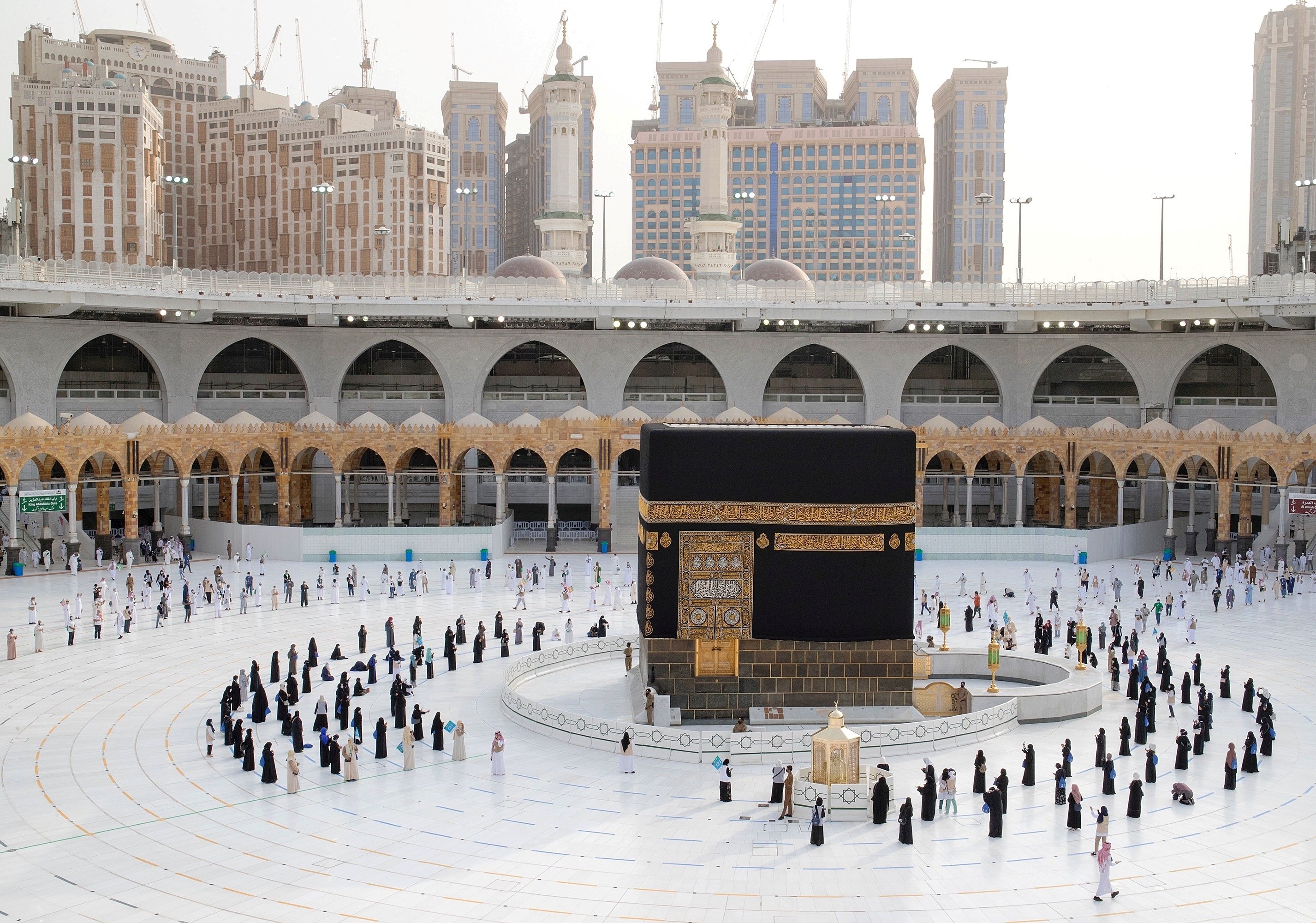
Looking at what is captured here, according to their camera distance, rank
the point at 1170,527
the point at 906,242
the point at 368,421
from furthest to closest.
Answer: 1. the point at 906,242
2. the point at 368,421
3. the point at 1170,527

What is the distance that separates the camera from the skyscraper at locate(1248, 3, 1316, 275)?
102m

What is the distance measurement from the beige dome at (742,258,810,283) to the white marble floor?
3164 cm

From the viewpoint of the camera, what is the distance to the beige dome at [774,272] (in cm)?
4872

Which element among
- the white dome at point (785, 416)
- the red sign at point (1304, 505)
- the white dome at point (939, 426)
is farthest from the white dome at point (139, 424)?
the red sign at point (1304, 505)

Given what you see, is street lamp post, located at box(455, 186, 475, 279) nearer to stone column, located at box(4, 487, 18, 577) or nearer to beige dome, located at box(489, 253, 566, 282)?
beige dome, located at box(489, 253, 566, 282)

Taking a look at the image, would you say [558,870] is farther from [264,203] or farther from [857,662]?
[264,203]

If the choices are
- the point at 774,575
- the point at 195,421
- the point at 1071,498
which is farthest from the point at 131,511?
the point at 1071,498

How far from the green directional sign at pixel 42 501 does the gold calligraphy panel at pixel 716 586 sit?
21819 millimetres

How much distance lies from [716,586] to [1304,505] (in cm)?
2194

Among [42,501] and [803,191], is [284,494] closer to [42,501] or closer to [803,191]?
[42,501]

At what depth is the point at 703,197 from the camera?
178 feet

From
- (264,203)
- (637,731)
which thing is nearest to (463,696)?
(637,731)

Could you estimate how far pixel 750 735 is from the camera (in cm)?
1653

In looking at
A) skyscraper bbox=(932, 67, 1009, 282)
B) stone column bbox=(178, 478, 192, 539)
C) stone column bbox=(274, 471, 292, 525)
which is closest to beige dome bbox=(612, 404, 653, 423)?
stone column bbox=(274, 471, 292, 525)
